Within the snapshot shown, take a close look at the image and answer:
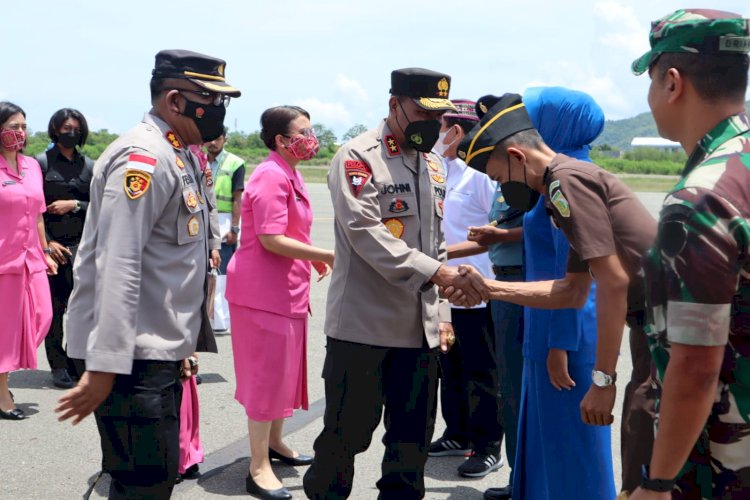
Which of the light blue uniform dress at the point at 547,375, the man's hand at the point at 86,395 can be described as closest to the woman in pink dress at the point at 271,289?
the light blue uniform dress at the point at 547,375

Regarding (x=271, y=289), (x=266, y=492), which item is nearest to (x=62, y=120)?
(x=271, y=289)

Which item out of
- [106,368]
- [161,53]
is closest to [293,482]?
[106,368]

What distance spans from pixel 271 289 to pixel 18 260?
2.36 m

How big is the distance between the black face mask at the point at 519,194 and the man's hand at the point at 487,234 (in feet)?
2.98

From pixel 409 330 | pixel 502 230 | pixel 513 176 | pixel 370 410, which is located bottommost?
pixel 370 410

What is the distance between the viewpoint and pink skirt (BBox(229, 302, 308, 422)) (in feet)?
14.4

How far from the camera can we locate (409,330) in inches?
140

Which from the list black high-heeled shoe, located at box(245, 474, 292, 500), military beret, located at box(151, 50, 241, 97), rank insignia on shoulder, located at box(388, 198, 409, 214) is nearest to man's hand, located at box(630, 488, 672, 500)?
rank insignia on shoulder, located at box(388, 198, 409, 214)

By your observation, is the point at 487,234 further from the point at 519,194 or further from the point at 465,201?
the point at 519,194

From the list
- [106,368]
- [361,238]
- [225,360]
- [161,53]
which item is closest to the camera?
[106,368]

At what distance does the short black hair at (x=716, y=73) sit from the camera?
1.81 metres

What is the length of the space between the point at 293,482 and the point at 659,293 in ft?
10.5

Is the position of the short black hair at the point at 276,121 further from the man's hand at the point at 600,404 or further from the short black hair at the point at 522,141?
the man's hand at the point at 600,404

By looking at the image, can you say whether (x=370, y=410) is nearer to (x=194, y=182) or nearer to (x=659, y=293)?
(x=194, y=182)
